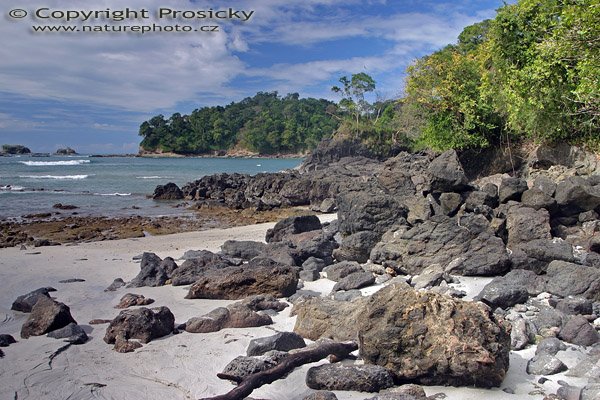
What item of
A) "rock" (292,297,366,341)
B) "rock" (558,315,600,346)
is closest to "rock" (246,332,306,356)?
"rock" (292,297,366,341)

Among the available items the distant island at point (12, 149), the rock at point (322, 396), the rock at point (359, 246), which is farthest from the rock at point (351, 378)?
the distant island at point (12, 149)

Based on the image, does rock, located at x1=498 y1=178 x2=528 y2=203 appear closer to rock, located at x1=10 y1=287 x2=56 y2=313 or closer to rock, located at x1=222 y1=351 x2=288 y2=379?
rock, located at x1=222 y1=351 x2=288 y2=379

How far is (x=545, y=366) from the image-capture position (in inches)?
223

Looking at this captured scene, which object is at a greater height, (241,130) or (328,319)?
(241,130)

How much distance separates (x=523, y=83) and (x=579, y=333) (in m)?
11.0

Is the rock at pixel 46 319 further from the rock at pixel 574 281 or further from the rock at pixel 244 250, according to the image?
the rock at pixel 574 281

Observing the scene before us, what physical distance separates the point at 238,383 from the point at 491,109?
18.9 meters

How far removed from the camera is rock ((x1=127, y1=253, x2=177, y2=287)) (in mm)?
10740

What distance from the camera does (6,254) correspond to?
14.9 m

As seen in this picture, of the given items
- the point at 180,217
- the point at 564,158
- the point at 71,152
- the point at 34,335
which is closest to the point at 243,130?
the point at 71,152

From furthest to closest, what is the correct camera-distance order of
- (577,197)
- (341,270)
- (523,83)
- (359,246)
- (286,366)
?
(523,83) < (577,197) < (359,246) < (341,270) < (286,366)

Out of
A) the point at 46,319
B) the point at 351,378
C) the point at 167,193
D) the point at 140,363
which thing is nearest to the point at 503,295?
the point at 351,378

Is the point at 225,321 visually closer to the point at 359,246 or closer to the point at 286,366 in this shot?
the point at 286,366

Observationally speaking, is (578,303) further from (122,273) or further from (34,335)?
(122,273)
